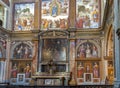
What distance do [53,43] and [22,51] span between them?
3.76 m

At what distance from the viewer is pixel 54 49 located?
87.9 ft

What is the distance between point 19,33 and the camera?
2806 cm

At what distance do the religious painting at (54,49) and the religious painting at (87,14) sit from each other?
282 centimetres

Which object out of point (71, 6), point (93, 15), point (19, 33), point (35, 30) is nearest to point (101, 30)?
point (93, 15)

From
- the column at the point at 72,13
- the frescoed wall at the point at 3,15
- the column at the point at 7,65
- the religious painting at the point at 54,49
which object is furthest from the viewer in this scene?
the frescoed wall at the point at 3,15

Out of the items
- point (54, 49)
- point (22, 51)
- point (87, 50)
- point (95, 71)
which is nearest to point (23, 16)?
point (22, 51)

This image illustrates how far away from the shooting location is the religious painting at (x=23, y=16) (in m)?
28.5

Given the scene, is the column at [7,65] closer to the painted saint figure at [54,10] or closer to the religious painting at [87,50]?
the painted saint figure at [54,10]

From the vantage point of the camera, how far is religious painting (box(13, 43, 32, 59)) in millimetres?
27406

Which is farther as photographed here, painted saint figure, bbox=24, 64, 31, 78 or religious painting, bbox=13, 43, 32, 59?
religious painting, bbox=13, 43, 32, 59

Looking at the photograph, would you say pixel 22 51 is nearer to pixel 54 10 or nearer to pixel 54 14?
pixel 54 14

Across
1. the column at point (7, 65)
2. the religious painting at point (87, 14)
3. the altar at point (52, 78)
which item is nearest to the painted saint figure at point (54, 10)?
the religious painting at point (87, 14)

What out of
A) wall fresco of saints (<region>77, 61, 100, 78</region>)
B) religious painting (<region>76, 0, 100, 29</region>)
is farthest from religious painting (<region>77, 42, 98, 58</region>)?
religious painting (<region>76, 0, 100, 29</region>)

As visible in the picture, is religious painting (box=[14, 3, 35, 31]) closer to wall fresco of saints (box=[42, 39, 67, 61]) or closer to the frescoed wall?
the frescoed wall
